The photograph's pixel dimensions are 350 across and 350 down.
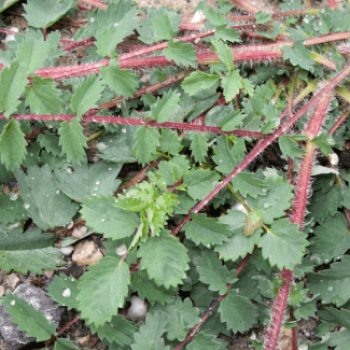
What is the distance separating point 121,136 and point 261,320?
1.24 m

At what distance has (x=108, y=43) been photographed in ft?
5.56

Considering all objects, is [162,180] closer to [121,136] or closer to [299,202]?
[121,136]

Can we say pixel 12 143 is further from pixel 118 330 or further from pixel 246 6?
pixel 246 6

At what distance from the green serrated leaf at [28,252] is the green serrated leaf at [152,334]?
58 centimetres

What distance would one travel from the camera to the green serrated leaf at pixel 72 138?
5.13ft

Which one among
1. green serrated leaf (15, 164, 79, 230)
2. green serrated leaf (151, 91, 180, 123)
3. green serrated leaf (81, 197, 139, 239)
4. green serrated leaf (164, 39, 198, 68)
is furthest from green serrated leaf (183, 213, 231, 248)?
green serrated leaf (164, 39, 198, 68)

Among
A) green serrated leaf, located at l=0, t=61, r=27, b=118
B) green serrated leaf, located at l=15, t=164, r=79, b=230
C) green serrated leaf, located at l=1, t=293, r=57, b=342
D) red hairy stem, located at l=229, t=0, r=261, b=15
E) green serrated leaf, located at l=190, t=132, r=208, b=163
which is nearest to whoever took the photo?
green serrated leaf, located at l=0, t=61, r=27, b=118

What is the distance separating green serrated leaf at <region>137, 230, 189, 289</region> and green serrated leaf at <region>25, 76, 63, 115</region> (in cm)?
77

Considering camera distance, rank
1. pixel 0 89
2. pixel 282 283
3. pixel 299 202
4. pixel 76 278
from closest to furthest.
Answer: pixel 0 89 → pixel 282 283 → pixel 299 202 → pixel 76 278

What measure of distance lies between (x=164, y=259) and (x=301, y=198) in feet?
2.60

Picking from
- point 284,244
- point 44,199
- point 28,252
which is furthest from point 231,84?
point 28,252

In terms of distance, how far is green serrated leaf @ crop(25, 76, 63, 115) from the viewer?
160 centimetres

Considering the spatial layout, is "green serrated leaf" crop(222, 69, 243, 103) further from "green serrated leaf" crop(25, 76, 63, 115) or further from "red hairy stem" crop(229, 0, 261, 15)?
"green serrated leaf" crop(25, 76, 63, 115)

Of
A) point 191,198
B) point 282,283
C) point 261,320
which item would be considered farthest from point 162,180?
point 261,320
